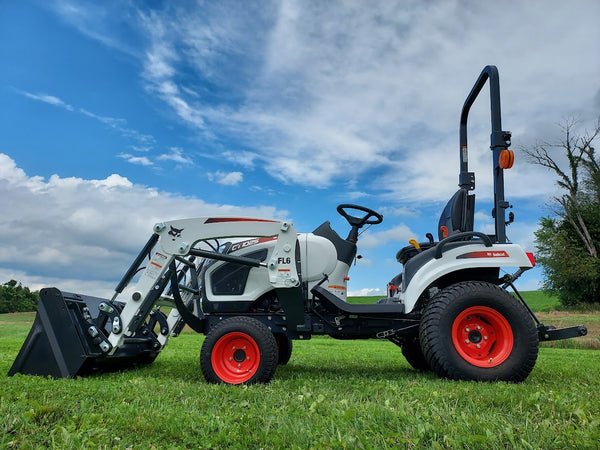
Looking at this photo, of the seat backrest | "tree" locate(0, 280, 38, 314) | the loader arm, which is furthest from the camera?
"tree" locate(0, 280, 38, 314)

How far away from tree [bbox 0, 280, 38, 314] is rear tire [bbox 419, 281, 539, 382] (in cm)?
5482

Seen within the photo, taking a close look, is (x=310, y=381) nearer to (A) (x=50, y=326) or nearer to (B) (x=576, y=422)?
(B) (x=576, y=422)

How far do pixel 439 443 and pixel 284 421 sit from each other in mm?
1029

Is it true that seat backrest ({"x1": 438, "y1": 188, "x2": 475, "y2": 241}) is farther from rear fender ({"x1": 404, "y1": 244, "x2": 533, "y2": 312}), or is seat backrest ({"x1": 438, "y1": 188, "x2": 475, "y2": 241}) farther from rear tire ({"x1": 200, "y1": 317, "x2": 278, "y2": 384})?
rear tire ({"x1": 200, "y1": 317, "x2": 278, "y2": 384})

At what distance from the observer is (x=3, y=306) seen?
50375mm

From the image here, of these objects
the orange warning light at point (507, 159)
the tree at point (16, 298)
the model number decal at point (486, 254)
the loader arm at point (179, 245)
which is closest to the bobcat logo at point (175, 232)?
the loader arm at point (179, 245)

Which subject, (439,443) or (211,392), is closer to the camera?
(439,443)

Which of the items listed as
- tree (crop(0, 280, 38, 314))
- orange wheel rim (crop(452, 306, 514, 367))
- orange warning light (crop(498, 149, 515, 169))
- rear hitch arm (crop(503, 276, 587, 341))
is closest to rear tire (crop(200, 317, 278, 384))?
orange wheel rim (crop(452, 306, 514, 367))

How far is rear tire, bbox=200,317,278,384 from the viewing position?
16.6 feet

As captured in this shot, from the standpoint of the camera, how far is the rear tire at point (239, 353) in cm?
506

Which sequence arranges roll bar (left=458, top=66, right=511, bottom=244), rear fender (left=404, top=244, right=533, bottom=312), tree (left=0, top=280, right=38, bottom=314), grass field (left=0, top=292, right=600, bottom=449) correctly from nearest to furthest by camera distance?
grass field (left=0, top=292, right=600, bottom=449), rear fender (left=404, top=244, right=533, bottom=312), roll bar (left=458, top=66, right=511, bottom=244), tree (left=0, top=280, right=38, bottom=314)

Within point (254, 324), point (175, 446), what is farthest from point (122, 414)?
point (254, 324)

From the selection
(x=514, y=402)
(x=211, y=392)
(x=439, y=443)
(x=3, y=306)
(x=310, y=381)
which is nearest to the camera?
(x=439, y=443)

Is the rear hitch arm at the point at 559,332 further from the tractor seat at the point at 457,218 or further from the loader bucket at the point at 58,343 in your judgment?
the loader bucket at the point at 58,343
